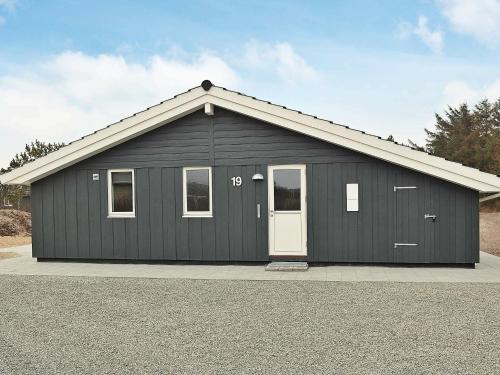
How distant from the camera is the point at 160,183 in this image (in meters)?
10.5

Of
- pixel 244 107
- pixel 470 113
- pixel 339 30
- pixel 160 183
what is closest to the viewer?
pixel 244 107

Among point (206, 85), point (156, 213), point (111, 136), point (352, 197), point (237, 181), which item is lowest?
point (156, 213)

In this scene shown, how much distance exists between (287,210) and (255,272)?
5.16ft

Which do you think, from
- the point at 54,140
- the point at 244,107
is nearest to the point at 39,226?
the point at 244,107

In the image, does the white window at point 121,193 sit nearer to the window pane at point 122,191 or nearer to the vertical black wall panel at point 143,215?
the window pane at point 122,191

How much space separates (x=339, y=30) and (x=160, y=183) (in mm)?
5667

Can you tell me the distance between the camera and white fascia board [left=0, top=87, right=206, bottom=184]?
1003 cm

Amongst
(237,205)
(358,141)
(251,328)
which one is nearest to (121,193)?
(237,205)

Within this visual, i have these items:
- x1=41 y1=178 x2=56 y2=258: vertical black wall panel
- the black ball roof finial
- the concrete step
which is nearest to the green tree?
x1=41 y1=178 x2=56 y2=258: vertical black wall panel

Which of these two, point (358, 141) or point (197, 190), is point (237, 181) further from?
point (358, 141)

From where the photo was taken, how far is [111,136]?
10359 millimetres

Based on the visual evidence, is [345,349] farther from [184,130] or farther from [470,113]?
[470,113]

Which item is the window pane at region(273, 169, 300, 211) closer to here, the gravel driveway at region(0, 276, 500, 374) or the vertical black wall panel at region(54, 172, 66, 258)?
the gravel driveway at region(0, 276, 500, 374)

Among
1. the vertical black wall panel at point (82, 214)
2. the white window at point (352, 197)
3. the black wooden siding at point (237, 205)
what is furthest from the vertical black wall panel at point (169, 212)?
the white window at point (352, 197)
